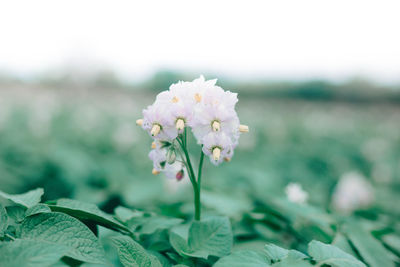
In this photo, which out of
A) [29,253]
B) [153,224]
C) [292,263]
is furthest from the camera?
[153,224]

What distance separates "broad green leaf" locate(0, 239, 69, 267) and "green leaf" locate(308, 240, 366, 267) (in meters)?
0.67

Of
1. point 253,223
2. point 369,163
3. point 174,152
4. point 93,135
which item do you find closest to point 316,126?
point 369,163

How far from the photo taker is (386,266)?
1.33 m

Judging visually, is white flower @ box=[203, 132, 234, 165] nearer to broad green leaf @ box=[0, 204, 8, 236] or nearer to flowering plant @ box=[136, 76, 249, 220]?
flowering plant @ box=[136, 76, 249, 220]

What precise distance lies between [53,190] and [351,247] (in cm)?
285

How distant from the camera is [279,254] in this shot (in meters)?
1.02

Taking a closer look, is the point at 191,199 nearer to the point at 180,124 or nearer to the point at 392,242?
the point at 392,242

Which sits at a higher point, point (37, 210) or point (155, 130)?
point (155, 130)

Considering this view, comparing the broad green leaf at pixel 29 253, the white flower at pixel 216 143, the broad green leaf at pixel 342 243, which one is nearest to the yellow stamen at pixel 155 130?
the white flower at pixel 216 143

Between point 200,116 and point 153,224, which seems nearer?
point 200,116

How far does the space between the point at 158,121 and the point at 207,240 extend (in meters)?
0.42

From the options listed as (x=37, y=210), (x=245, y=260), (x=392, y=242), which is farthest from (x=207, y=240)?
(x=392, y=242)

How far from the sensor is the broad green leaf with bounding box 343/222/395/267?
1.31 metres

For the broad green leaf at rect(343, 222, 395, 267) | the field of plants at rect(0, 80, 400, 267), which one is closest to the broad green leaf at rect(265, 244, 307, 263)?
the field of plants at rect(0, 80, 400, 267)
